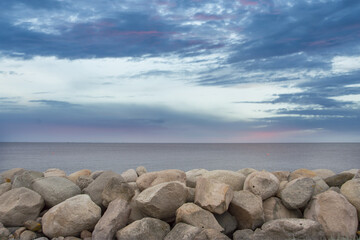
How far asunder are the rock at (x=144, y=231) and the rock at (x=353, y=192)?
5.59 metres

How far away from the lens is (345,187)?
A: 1116 centimetres

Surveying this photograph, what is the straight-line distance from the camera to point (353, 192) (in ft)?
35.6

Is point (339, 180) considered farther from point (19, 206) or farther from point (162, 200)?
point (19, 206)

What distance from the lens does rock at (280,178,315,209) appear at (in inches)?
413

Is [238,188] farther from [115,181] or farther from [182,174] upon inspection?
[115,181]

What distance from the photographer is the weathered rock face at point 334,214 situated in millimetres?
9680

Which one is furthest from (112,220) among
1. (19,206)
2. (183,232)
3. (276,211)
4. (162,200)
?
(276,211)

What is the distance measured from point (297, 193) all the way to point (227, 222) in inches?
89.9

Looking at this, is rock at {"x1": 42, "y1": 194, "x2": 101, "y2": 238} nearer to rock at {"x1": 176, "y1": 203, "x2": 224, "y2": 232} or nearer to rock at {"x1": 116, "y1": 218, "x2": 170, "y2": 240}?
rock at {"x1": 116, "y1": 218, "x2": 170, "y2": 240}

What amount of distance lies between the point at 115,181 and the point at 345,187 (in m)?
7.10

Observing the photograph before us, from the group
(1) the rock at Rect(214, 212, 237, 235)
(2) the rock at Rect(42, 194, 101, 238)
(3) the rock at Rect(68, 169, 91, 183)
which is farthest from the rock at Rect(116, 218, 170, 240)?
(3) the rock at Rect(68, 169, 91, 183)

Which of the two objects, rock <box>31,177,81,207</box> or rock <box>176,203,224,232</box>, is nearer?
rock <box>176,203,224,232</box>

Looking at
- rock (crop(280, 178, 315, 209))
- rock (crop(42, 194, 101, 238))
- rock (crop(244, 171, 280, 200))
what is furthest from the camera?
rock (crop(244, 171, 280, 200))

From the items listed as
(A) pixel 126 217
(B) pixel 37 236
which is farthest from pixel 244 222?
(B) pixel 37 236
